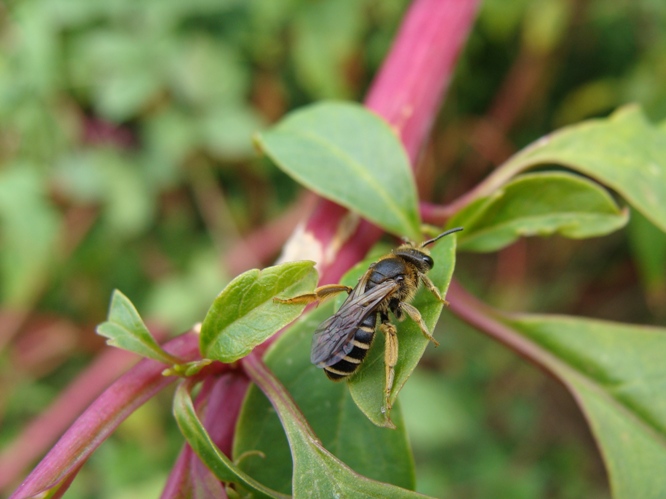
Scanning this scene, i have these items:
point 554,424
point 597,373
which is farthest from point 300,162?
point 554,424

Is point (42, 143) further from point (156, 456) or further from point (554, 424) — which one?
point (554, 424)

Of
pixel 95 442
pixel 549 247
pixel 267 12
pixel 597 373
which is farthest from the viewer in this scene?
pixel 549 247

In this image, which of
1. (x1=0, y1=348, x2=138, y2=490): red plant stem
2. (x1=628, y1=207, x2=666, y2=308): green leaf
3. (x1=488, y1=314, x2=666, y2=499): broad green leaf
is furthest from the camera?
(x1=0, y1=348, x2=138, y2=490): red plant stem

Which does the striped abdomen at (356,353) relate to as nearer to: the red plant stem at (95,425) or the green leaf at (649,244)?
the red plant stem at (95,425)

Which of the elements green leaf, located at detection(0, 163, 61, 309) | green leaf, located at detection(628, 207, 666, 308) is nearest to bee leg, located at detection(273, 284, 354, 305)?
green leaf, located at detection(628, 207, 666, 308)

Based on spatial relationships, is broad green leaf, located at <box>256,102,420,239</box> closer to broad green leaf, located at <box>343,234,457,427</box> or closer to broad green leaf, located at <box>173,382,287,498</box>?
broad green leaf, located at <box>343,234,457,427</box>

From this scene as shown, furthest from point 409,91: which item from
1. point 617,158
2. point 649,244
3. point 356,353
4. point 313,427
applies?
point 649,244

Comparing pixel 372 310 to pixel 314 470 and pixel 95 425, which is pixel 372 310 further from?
pixel 95 425
